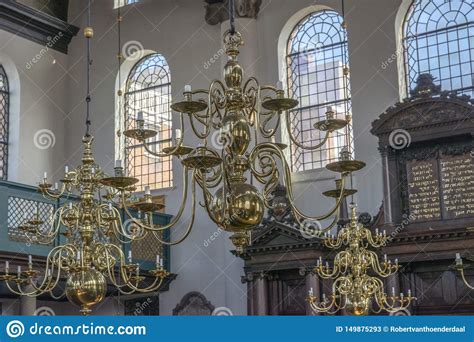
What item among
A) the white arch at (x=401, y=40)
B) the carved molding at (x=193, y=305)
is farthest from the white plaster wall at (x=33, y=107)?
the white arch at (x=401, y=40)

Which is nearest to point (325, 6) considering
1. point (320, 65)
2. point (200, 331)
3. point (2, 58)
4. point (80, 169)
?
point (320, 65)

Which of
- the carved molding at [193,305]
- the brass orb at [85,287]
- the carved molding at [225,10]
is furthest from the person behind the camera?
the carved molding at [225,10]

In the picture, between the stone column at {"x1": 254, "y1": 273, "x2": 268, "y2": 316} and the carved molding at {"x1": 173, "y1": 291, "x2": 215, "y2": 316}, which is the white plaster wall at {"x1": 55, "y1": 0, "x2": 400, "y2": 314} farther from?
the stone column at {"x1": 254, "y1": 273, "x2": 268, "y2": 316}

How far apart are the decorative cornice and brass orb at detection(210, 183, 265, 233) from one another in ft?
38.8

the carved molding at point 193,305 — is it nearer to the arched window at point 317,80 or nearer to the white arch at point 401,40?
the arched window at point 317,80

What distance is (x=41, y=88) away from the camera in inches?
650

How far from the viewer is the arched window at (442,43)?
13.2m

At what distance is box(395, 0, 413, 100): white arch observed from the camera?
44.5 ft

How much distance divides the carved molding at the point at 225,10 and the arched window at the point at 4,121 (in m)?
4.14

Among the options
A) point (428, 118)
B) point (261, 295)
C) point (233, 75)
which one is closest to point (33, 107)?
point (261, 295)

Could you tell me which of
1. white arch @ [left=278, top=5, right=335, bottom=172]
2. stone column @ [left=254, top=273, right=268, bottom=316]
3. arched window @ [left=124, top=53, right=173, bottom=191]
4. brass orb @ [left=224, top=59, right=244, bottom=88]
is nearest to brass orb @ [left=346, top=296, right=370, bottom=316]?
stone column @ [left=254, top=273, right=268, bottom=316]

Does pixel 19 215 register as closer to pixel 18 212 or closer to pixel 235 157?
pixel 18 212

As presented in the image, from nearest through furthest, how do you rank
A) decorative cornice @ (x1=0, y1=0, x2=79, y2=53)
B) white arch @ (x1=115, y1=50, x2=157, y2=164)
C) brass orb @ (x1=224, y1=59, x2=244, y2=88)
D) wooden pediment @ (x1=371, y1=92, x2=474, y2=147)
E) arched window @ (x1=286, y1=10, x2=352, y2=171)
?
brass orb @ (x1=224, y1=59, x2=244, y2=88) → wooden pediment @ (x1=371, y1=92, x2=474, y2=147) → arched window @ (x1=286, y1=10, x2=352, y2=171) → decorative cornice @ (x1=0, y1=0, x2=79, y2=53) → white arch @ (x1=115, y1=50, x2=157, y2=164)

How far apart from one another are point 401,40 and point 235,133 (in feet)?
30.5
